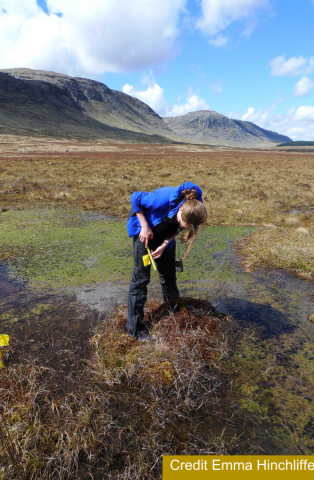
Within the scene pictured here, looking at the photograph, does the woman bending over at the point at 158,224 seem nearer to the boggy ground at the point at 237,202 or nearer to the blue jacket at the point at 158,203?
the blue jacket at the point at 158,203

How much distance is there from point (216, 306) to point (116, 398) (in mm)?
2249

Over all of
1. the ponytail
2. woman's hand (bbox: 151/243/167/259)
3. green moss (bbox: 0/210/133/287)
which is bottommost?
green moss (bbox: 0/210/133/287)

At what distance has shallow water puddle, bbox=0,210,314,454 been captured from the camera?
2721 mm

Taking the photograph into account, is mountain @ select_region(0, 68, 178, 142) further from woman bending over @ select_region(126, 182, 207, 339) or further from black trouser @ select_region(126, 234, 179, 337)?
woman bending over @ select_region(126, 182, 207, 339)

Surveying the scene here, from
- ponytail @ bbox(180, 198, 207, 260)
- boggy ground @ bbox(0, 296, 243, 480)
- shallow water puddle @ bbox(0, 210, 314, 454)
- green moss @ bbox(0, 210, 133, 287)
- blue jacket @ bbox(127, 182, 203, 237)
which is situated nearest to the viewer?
boggy ground @ bbox(0, 296, 243, 480)

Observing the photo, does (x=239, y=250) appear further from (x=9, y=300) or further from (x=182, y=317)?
(x=9, y=300)

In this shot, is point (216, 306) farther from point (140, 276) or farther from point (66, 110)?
point (66, 110)

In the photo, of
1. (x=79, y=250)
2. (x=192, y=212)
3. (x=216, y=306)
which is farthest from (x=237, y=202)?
(x=192, y=212)

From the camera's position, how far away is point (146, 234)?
312 cm

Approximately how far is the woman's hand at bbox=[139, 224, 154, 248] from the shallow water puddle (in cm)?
153

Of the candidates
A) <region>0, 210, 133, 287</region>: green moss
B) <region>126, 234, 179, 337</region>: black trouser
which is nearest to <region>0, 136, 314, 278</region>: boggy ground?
<region>0, 210, 133, 287</region>: green moss

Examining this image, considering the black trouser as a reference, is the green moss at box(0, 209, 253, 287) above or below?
below

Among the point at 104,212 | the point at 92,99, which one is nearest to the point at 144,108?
the point at 92,99

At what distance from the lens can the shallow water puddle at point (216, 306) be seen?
2721mm
